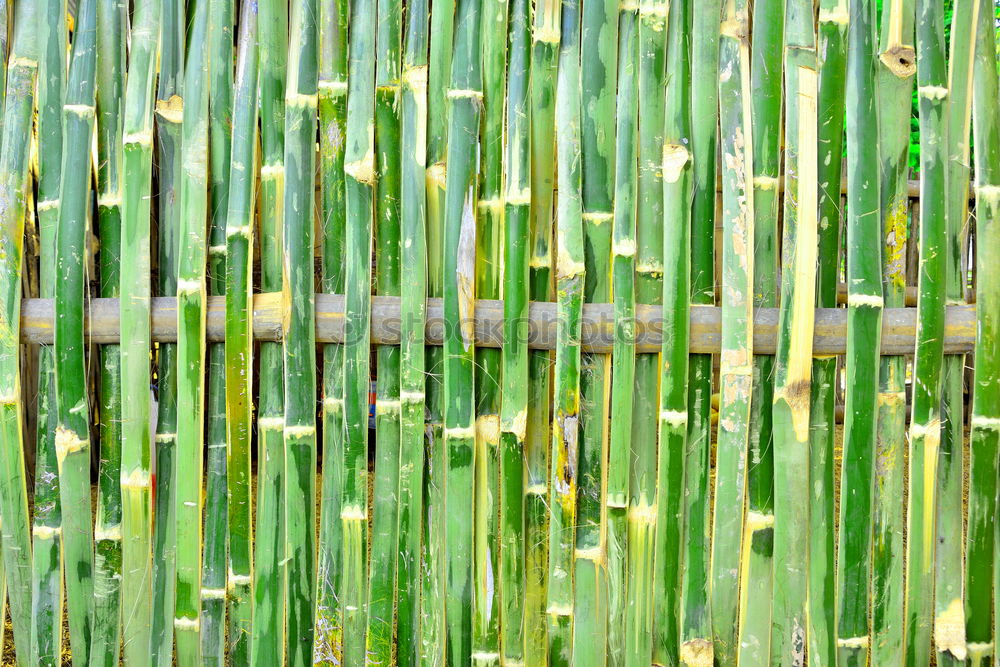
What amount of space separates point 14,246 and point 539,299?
0.94 metres

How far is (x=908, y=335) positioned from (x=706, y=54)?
0.60 meters

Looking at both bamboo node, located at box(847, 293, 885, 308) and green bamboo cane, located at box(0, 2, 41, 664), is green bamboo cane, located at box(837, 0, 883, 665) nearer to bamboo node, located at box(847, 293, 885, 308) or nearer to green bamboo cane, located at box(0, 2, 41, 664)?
bamboo node, located at box(847, 293, 885, 308)

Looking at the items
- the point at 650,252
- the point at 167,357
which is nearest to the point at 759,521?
the point at 650,252

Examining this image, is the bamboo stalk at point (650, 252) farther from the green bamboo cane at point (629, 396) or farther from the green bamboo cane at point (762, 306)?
the green bamboo cane at point (762, 306)

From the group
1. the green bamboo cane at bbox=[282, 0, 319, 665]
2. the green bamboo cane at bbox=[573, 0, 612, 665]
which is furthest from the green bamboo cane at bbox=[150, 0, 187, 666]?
the green bamboo cane at bbox=[573, 0, 612, 665]

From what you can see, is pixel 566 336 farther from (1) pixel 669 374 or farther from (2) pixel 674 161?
(2) pixel 674 161

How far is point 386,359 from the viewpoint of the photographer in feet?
4.01

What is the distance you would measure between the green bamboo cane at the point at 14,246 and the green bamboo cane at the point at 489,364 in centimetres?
81

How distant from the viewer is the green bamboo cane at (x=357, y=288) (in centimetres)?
119

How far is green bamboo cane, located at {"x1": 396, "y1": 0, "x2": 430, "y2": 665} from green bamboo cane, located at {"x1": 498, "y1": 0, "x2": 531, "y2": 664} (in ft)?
0.47

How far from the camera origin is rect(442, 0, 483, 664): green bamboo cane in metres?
1.19

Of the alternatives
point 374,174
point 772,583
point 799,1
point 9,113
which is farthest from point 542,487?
point 9,113

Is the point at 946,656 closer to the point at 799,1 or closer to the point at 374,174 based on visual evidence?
the point at 799,1

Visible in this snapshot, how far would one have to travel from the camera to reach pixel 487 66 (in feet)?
3.97
